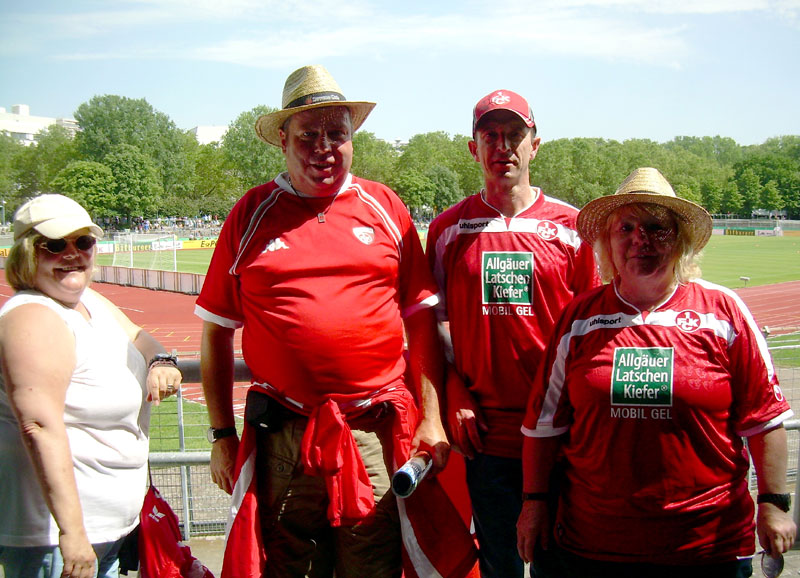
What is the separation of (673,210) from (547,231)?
56cm

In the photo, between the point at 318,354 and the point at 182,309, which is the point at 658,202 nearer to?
the point at 318,354

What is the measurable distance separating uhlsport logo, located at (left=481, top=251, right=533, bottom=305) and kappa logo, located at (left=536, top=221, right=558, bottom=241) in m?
A: 0.11

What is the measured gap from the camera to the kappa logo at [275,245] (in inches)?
107

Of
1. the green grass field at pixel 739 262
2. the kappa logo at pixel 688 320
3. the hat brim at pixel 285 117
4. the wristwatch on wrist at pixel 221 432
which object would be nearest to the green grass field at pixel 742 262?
the green grass field at pixel 739 262

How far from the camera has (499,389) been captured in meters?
2.92

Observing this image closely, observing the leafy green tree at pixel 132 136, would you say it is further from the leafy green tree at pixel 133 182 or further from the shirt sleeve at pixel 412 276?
the shirt sleeve at pixel 412 276

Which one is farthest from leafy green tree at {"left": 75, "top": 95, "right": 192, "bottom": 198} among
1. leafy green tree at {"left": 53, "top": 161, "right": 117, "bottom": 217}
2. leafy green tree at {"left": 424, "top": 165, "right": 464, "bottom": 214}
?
leafy green tree at {"left": 424, "top": 165, "right": 464, "bottom": 214}

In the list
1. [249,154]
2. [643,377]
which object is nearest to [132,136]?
[249,154]

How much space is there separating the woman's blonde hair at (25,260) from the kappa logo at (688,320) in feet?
7.52

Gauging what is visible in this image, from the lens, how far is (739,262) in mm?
48469

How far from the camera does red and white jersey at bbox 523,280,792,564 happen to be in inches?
91.8

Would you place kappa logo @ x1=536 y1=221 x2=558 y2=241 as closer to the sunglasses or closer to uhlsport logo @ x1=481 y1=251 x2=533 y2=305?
uhlsport logo @ x1=481 y1=251 x2=533 y2=305

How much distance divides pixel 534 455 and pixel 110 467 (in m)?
1.60

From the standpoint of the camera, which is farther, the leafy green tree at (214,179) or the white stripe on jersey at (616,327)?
the leafy green tree at (214,179)
